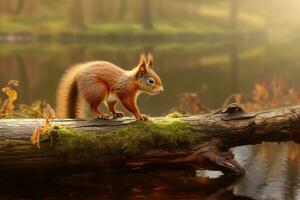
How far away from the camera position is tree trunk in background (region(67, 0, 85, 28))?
49.8 meters

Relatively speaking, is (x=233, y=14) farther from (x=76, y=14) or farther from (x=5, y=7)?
(x=5, y=7)

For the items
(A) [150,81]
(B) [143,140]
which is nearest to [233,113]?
(A) [150,81]

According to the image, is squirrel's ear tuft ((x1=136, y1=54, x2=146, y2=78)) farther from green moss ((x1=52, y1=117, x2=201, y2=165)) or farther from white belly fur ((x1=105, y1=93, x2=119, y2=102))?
green moss ((x1=52, y1=117, x2=201, y2=165))

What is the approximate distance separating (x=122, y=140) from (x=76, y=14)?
4336 cm

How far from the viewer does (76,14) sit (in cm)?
4975

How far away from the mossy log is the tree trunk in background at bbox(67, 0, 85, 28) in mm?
42690

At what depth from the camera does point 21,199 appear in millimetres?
7043

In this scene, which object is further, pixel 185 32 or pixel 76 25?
pixel 185 32

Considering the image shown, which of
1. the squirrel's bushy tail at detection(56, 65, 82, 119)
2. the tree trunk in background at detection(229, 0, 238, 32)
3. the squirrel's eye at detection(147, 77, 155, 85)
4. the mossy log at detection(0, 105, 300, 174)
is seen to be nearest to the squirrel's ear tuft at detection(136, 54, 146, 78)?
the squirrel's eye at detection(147, 77, 155, 85)

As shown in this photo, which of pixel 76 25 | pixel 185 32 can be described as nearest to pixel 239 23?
pixel 185 32

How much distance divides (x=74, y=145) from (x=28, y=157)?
0.57 m

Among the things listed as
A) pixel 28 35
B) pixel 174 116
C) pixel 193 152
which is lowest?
pixel 193 152

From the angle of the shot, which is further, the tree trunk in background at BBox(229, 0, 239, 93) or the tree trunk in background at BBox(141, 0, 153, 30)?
the tree trunk in background at BBox(141, 0, 153, 30)

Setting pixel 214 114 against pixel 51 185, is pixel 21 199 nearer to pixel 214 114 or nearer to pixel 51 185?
pixel 51 185
